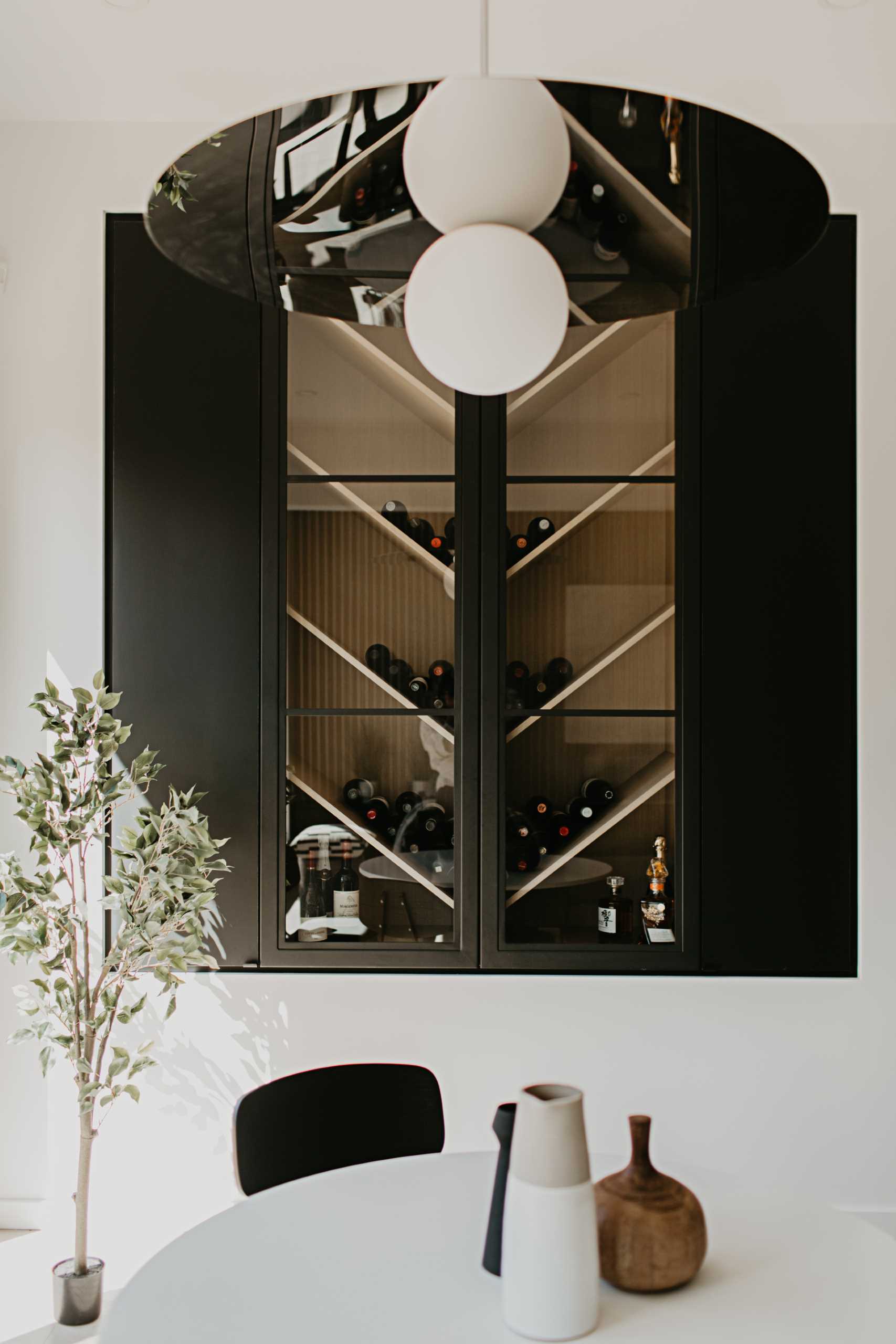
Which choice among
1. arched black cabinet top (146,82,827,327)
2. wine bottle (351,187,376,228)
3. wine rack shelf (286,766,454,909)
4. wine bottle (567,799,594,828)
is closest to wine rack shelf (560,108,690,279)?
arched black cabinet top (146,82,827,327)

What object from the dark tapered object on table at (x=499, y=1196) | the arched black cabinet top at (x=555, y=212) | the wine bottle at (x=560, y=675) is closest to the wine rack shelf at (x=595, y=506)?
the wine bottle at (x=560, y=675)

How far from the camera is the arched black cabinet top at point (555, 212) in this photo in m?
0.99

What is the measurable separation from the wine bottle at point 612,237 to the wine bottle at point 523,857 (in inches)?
71.8

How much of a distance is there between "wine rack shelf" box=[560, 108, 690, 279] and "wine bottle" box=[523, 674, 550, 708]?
1.64 meters

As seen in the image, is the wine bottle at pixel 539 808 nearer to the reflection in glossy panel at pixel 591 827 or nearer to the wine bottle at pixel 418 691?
the reflection in glossy panel at pixel 591 827

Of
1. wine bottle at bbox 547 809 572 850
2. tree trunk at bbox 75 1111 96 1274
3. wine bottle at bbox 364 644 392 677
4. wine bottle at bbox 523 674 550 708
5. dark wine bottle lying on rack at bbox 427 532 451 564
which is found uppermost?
dark wine bottle lying on rack at bbox 427 532 451 564

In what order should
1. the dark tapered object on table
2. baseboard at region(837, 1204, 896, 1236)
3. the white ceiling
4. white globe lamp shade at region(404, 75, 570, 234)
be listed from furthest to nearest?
baseboard at region(837, 1204, 896, 1236) < the white ceiling < the dark tapered object on table < white globe lamp shade at region(404, 75, 570, 234)

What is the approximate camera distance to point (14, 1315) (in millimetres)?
2395

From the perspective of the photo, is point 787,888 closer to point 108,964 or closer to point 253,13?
point 108,964

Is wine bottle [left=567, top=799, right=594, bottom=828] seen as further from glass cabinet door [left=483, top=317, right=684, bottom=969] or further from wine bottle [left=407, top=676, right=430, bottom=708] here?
wine bottle [left=407, top=676, right=430, bottom=708]

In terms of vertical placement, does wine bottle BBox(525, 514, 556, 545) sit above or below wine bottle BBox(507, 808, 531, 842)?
above

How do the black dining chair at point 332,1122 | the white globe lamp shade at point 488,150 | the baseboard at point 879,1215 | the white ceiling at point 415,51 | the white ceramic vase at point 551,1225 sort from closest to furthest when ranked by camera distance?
the white globe lamp shade at point 488,150 < the white ceramic vase at point 551,1225 < the black dining chair at point 332,1122 < the white ceiling at point 415,51 < the baseboard at point 879,1215

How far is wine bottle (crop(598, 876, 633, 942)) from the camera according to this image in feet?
8.86

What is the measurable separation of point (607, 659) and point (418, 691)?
510 mm
